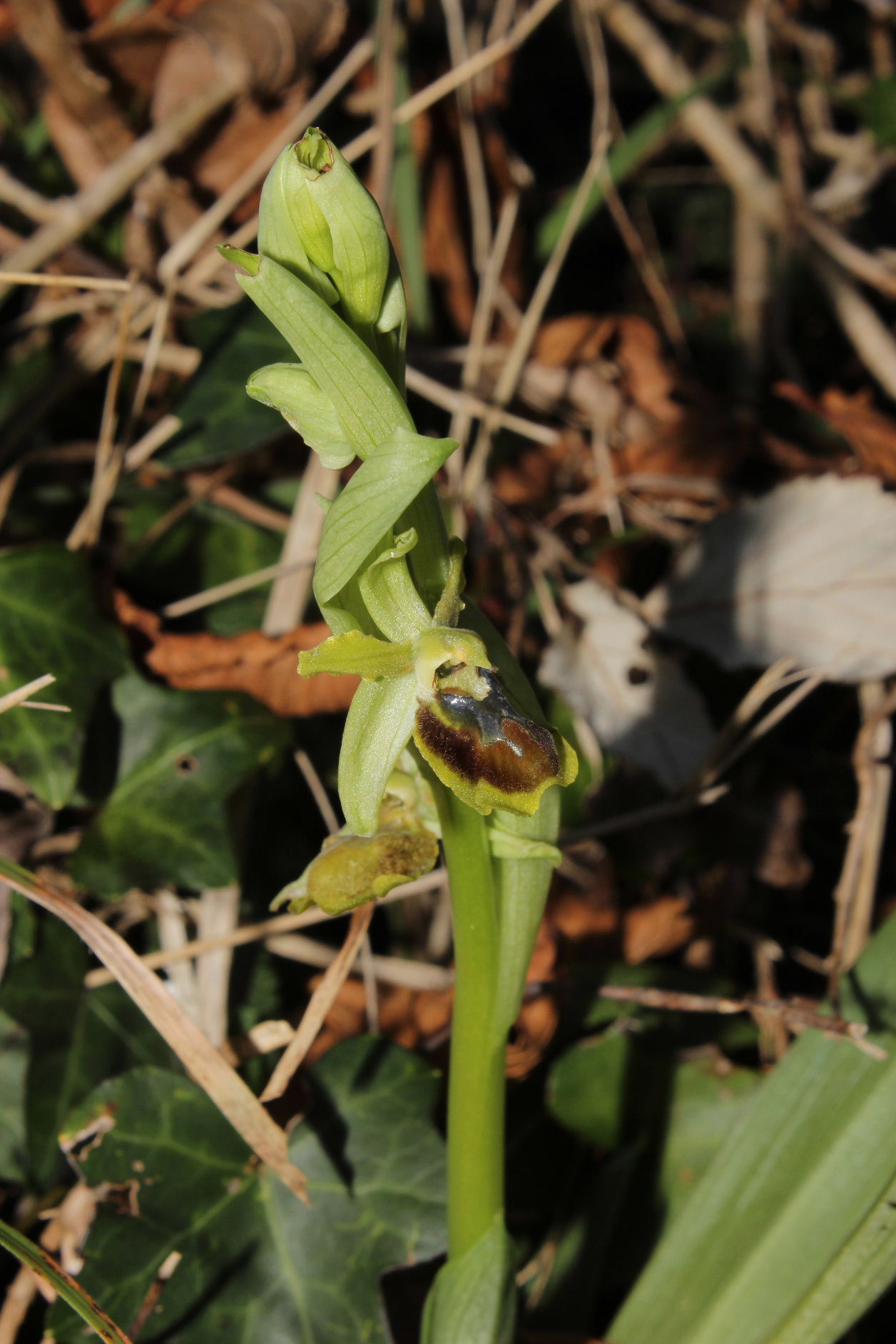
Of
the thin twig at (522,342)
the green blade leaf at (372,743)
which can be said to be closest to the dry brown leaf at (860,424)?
the thin twig at (522,342)

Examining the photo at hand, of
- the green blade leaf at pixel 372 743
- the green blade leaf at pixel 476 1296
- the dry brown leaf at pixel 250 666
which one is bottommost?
the green blade leaf at pixel 476 1296

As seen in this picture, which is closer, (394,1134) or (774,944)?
(394,1134)

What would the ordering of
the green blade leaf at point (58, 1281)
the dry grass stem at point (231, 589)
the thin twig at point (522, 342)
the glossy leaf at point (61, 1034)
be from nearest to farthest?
1. the green blade leaf at point (58, 1281)
2. the glossy leaf at point (61, 1034)
3. the dry grass stem at point (231, 589)
4. the thin twig at point (522, 342)

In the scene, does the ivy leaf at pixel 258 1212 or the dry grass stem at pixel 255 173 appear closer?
the ivy leaf at pixel 258 1212

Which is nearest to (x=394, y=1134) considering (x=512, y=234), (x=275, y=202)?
(x=275, y=202)

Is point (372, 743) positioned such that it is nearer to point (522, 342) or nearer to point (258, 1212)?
point (258, 1212)

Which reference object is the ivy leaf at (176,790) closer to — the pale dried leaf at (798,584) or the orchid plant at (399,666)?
the orchid plant at (399,666)

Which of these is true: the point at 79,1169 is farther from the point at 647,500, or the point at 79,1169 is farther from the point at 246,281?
the point at 647,500
